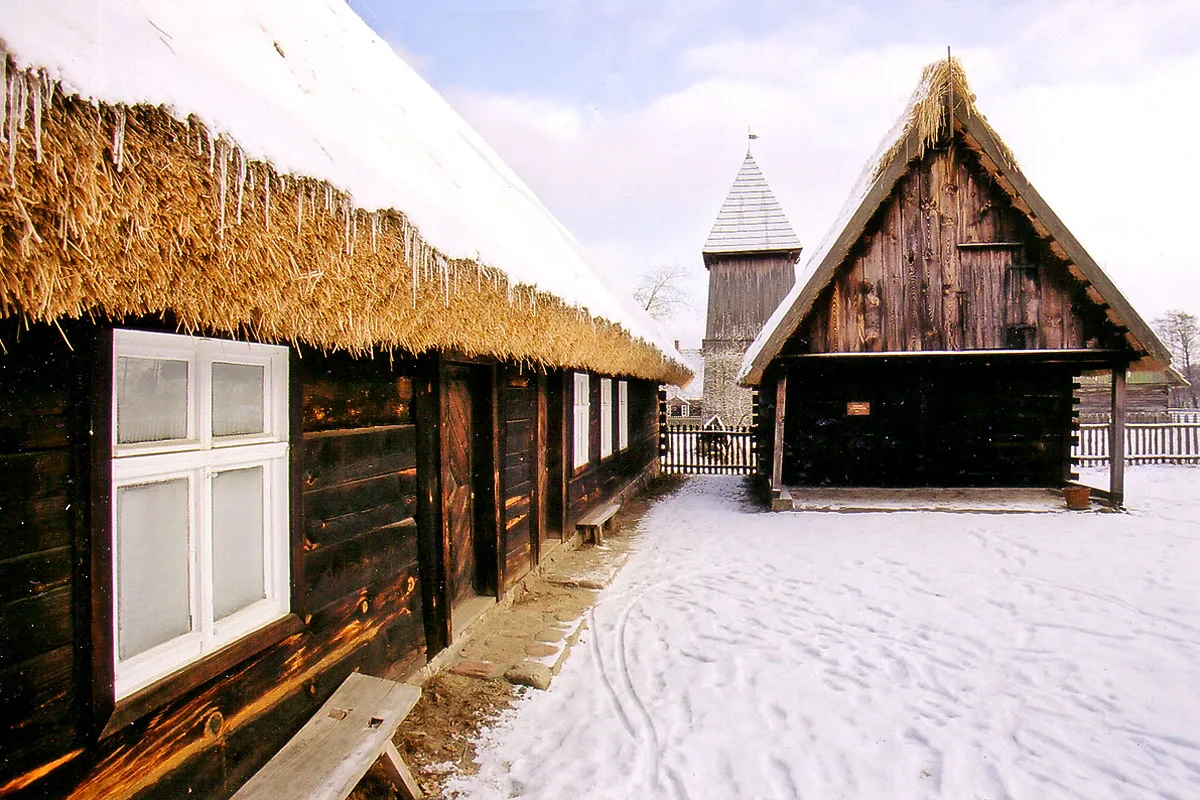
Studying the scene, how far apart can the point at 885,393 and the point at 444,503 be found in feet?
27.1

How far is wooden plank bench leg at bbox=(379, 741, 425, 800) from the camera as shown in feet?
8.55

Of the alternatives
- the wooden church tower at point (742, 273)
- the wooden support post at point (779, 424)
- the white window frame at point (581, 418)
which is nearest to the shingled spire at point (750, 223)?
the wooden church tower at point (742, 273)

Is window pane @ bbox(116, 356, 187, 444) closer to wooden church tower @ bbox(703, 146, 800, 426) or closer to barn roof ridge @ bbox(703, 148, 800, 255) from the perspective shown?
wooden church tower @ bbox(703, 146, 800, 426)

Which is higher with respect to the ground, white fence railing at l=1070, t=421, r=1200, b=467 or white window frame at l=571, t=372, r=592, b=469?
white window frame at l=571, t=372, r=592, b=469

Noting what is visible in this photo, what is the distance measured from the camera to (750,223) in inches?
977

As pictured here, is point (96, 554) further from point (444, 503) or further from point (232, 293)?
point (444, 503)

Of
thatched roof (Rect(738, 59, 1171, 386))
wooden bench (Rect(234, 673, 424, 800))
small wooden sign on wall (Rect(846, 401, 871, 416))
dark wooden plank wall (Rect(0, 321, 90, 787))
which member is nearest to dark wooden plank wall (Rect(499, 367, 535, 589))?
wooden bench (Rect(234, 673, 424, 800))

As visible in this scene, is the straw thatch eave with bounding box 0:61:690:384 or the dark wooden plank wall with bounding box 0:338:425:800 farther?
the dark wooden plank wall with bounding box 0:338:425:800

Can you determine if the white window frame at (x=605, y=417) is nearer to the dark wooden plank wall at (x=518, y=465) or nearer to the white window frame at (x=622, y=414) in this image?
the white window frame at (x=622, y=414)

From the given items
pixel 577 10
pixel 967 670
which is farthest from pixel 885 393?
pixel 577 10

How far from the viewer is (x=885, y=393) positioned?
1004 cm

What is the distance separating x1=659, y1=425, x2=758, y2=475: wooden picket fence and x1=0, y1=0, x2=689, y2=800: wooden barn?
11.7 metres

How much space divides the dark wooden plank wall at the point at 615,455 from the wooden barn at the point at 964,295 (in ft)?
7.16

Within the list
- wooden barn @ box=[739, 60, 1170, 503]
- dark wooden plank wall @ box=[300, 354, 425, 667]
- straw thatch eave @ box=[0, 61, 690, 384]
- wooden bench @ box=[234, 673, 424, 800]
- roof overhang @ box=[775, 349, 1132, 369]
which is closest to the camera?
straw thatch eave @ box=[0, 61, 690, 384]
